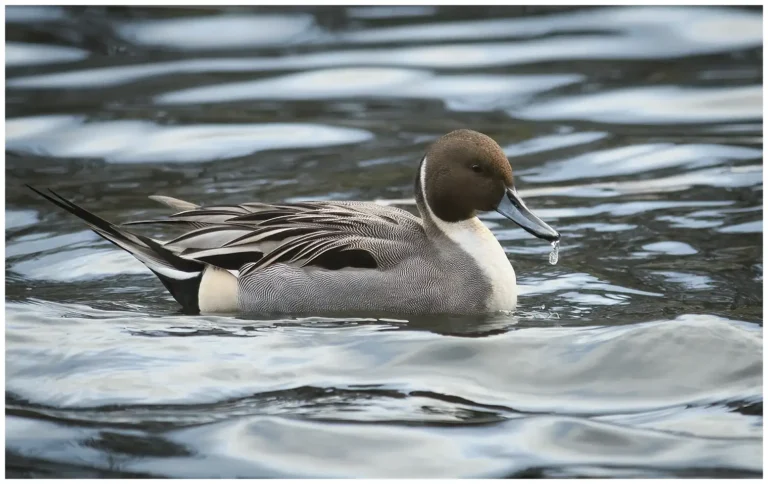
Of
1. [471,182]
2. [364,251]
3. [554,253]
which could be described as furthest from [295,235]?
[554,253]

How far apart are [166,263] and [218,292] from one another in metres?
0.32

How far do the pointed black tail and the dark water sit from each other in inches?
4.6

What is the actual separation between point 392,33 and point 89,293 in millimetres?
7170

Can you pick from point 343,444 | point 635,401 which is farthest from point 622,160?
point 343,444

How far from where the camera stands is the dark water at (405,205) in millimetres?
4797

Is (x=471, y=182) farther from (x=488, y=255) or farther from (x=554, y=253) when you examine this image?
(x=554, y=253)

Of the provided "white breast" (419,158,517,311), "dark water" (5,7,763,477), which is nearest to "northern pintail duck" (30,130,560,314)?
"white breast" (419,158,517,311)

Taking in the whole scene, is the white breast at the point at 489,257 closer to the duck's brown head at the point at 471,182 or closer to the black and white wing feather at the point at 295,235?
the duck's brown head at the point at 471,182

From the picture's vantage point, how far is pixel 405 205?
8.73m

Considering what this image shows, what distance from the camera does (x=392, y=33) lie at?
13352 mm

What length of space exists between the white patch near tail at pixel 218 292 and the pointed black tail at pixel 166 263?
38 mm

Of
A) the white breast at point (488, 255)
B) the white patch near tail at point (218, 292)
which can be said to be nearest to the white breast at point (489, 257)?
the white breast at point (488, 255)

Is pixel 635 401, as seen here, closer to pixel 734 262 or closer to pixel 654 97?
pixel 734 262

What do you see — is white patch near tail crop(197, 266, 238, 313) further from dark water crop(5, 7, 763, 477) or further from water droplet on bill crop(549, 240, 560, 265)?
water droplet on bill crop(549, 240, 560, 265)
